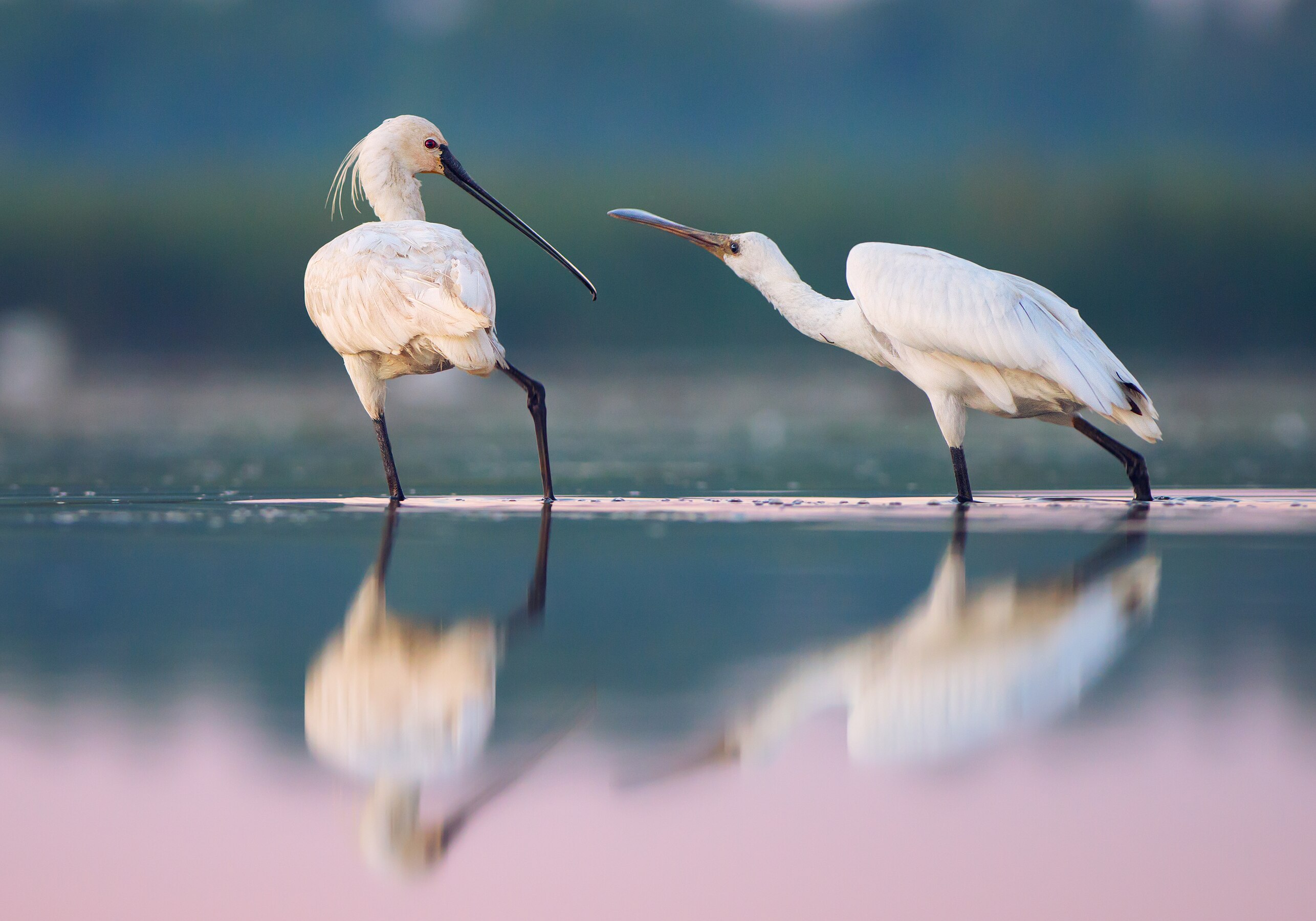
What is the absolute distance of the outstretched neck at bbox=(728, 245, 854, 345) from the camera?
8086mm

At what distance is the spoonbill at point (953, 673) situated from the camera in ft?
9.99

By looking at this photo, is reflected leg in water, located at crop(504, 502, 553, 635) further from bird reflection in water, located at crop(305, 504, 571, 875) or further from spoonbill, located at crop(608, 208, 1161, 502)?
spoonbill, located at crop(608, 208, 1161, 502)

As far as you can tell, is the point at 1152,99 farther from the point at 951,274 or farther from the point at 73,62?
the point at 951,274

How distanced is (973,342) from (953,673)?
407 centimetres

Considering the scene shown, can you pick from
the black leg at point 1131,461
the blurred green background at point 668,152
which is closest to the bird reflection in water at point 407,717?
the black leg at point 1131,461

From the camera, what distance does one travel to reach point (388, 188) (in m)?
8.70

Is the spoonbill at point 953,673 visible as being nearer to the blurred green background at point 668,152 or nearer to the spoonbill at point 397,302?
the spoonbill at point 397,302

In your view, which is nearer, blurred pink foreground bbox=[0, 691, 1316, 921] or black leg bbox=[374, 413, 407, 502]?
blurred pink foreground bbox=[0, 691, 1316, 921]

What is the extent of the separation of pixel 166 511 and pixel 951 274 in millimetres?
3628

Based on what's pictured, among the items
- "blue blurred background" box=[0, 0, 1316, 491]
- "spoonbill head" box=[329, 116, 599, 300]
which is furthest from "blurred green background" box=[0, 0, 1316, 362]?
"spoonbill head" box=[329, 116, 599, 300]

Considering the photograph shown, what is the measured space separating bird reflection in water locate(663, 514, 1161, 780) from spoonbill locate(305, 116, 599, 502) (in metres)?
3.04

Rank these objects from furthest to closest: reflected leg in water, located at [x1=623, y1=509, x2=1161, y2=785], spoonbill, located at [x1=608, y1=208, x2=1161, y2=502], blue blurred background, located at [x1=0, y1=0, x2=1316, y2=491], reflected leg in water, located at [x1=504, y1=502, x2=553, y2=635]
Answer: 1. blue blurred background, located at [x1=0, y1=0, x2=1316, y2=491]
2. spoonbill, located at [x1=608, y1=208, x2=1161, y2=502]
3. reflected leg in water, located at [x1=504, y1=502, x2=553, y2=635]
4. reflected leg in water, located at [x1=623, y1=509, x2=1161, y2=785]

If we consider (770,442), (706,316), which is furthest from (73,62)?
(770,442)

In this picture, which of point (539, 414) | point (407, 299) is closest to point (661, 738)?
point (407, 299)
